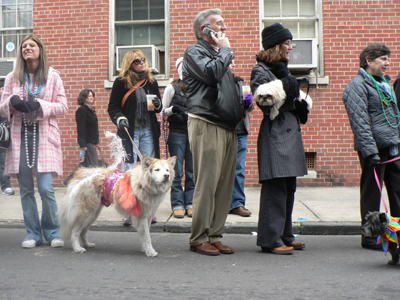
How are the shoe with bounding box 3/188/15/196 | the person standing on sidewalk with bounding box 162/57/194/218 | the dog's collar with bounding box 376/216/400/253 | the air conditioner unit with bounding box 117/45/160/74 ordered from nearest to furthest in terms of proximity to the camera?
the dog's collar with bounding box 376/216/400/253, the person standing on sidewalk with bounding box 162/57/194/218, the shoe with bounding box 3/188/15/196, the air conditioner unit with bounding box 117/45/160/74

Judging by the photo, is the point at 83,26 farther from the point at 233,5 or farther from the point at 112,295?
the point at 112,295

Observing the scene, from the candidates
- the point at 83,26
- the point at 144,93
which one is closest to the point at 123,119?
the point at 144,93

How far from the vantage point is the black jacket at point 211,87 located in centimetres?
432

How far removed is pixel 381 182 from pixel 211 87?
6.62ft

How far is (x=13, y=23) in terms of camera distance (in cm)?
971

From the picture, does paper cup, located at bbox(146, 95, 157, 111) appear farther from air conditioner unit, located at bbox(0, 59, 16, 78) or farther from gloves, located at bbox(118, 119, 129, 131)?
air conditioner unit, located at bbox(0, 59, 16, 78)

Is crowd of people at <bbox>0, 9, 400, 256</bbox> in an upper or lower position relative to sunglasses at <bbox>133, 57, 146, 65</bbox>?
lower

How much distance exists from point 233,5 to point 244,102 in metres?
4.67

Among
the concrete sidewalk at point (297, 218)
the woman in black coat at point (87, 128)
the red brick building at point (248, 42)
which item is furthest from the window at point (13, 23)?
the concrete sidewalk at point (297, 218)

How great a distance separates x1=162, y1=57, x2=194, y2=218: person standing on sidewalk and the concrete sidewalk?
0.78 ft

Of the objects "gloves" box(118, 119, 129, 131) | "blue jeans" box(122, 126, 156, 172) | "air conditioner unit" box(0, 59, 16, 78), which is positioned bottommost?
"blue jeans" box(122, 126, 156, 172)

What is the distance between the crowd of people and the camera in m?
4.50

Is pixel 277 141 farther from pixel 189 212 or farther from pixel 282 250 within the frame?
pixel 189 212

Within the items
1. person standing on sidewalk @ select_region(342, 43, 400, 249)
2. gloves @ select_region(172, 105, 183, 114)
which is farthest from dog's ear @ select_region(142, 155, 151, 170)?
person standing on sidewalk @ select_region(342, 43, 400, 249)
